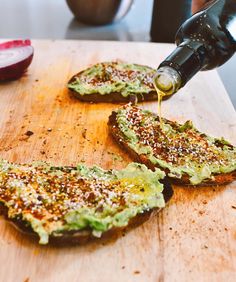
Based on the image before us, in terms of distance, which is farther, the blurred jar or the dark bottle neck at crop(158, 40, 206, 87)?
the blurred jar

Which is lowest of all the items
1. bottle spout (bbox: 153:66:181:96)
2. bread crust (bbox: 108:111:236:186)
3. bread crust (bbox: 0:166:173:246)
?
bread crust (bbox: 108:111:236:186)

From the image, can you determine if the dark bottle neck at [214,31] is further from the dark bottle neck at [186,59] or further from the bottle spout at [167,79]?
the bottle spout at [167,79]

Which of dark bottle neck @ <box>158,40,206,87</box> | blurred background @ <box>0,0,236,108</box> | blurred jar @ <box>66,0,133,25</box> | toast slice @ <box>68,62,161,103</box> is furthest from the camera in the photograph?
blurred jar @ <box>66,0,133,25</box>

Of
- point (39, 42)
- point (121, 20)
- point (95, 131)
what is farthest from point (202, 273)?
point (121, 20)

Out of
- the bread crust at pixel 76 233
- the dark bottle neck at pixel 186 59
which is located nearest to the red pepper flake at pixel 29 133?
the bread crust at pixel 76 233

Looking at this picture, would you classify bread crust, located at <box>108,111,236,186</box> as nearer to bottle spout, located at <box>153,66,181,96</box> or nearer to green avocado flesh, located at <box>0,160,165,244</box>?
green avocado flesh, located at <box>0,160,165,244</box>

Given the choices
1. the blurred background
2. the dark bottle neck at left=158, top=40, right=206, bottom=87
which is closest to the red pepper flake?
the dark bottle neck at left=158, top=40, right=206, bottom=87

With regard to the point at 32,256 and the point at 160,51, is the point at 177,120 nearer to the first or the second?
the point at 160,51
